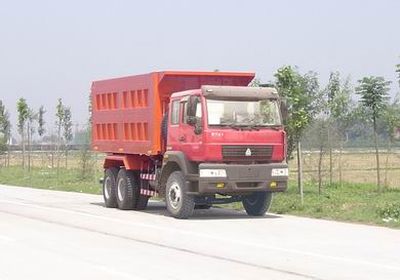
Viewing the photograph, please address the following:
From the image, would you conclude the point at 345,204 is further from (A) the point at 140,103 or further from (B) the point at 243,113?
(A) the point at 140,103

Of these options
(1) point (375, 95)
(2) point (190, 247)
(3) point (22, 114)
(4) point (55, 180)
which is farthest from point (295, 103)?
(3) point (22, 114)

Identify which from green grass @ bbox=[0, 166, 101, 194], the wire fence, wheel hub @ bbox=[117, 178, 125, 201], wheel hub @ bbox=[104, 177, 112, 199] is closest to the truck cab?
wheel hub @ bbox=[117, 178, 125, 201]

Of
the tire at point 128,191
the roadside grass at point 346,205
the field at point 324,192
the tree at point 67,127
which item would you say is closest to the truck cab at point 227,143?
the roadside grass at point 346,205

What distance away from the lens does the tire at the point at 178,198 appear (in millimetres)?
17047

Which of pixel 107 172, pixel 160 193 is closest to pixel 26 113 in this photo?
pixel 107 172

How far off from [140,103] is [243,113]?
10.9 feet

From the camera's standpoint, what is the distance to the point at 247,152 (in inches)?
661

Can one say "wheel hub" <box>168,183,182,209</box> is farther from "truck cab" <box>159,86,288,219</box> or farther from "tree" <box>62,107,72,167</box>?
"tree" <box>62,107,72,167</box>

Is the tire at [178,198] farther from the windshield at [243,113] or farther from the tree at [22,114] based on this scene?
the tree at [22,114]

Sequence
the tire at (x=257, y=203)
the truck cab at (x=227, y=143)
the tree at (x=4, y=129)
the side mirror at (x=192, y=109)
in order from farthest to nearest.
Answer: the tree at (x=4, y=129) → the tire at (x=257, y=203) → the side mirror at (x=192, y=109) → the truck cab at (x=227, y=143)

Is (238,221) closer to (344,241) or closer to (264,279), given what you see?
(344,241)

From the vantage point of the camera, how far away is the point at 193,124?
16688 millimetres

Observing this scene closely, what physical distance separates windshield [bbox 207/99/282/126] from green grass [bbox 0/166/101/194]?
12465 millimetres

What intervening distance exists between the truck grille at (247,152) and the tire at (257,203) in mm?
1290
